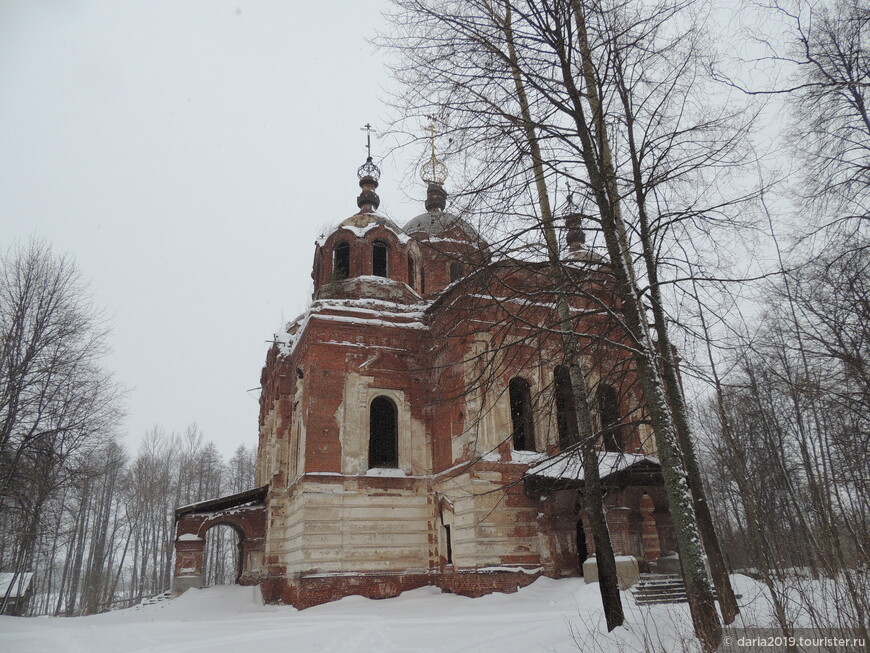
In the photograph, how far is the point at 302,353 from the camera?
17.1m

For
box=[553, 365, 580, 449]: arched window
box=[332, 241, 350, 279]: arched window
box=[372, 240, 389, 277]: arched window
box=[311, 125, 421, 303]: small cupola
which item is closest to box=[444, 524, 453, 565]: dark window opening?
box=[553, 365, 580, 449]: arched window

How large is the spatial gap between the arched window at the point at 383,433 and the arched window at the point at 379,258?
17.3ft

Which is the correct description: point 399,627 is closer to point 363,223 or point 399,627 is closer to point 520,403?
point 520,403

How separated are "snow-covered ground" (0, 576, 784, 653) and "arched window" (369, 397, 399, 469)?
356cm

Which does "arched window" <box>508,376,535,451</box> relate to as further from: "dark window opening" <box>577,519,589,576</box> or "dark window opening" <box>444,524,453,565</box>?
"dark window opening" <box>444,524,453,565</box>

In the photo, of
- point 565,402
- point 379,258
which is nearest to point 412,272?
point 379,258

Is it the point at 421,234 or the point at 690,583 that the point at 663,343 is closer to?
the point at 690,583

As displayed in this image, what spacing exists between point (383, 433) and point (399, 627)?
21.9ft

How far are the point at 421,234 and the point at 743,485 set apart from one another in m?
17.9

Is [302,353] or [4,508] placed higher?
[302,353]

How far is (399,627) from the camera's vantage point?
10.2 metres

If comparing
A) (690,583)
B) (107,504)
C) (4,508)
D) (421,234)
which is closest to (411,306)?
(421,234)

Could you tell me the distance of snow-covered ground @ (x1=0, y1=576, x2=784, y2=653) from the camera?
7504 millimetres

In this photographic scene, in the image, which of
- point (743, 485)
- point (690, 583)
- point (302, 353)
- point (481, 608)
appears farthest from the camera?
point (302, 353)
